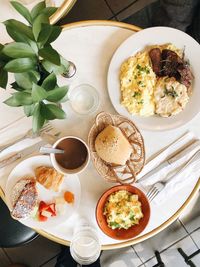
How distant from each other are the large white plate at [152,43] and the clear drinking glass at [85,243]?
1.30 ft

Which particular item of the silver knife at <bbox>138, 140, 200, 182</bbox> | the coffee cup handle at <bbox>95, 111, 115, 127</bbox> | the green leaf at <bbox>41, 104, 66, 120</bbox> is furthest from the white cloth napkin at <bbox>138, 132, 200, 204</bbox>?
the green leaf at <bbox>41, 104, 66, 120</bbox>

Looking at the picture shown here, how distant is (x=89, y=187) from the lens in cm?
137

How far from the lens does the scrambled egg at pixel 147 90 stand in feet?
4.39

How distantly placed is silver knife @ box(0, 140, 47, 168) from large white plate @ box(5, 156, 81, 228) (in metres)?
0.03

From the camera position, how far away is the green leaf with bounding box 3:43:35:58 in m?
0.89

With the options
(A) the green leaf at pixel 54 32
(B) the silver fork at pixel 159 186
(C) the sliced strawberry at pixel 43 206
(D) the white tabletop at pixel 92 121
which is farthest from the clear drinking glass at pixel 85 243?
(A) the green leaf at pixel 54 32

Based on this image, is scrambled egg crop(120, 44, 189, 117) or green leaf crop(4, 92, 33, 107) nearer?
green leaf crop(4, 92, 33, 107)

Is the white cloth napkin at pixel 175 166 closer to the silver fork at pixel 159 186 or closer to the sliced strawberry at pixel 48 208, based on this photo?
the silver fork at pixel 159 186

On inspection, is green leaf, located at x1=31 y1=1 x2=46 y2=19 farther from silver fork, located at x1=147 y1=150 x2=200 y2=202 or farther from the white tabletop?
silver fork, located at x1=147 y1=150 x2=200 y2=202

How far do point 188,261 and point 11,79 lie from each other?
4.03ft

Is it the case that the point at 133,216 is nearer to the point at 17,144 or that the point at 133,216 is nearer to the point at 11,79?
the point at 17,144

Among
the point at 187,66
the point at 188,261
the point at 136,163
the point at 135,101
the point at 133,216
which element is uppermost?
the point at 187,66

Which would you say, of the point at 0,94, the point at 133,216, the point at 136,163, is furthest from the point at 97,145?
the point at 0,94

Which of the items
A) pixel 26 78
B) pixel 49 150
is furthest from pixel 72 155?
pixel 26 78
